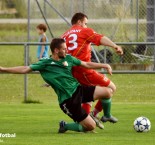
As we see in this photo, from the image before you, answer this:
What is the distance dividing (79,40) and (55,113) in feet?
11.4

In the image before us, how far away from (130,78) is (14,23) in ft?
62.7

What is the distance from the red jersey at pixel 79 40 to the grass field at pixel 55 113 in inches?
51.8

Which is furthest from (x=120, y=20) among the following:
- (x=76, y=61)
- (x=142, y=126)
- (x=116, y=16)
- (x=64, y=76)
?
(x=64, y=76)

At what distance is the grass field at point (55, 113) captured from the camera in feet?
41.7

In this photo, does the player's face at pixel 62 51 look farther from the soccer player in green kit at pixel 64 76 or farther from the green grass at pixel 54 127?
the green grass at pixel 54 127

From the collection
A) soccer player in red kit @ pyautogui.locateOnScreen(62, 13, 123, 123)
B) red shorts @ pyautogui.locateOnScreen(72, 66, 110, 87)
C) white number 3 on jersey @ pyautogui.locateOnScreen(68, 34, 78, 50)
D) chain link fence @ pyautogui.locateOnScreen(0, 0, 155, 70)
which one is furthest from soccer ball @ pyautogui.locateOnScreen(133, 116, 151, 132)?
chain link fence @ pyautogui.locateOnScreen(0, 0, 155, 70)

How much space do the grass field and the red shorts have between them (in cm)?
78

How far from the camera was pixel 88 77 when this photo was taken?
14.6 metres

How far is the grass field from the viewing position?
41.7 feet

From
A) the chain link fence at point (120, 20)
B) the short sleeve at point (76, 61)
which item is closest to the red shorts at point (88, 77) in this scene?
the short sleeve at point (76, 61)

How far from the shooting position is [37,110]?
18.2 meters

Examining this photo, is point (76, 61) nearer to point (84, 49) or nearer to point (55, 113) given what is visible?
point (84, 49)

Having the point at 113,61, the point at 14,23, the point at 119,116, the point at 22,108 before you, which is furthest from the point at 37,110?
the point at 14,23

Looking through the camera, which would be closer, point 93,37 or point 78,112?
point 78,112
